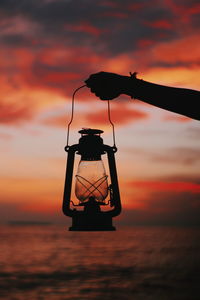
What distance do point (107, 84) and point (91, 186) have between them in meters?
0.77

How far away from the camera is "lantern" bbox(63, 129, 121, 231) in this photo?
2905 mm

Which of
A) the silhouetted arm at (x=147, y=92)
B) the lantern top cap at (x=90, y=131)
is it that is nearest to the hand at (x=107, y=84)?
the silhouetted arm at (x=147, y=92)

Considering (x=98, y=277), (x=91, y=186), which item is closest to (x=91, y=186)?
(x=91, y=186)

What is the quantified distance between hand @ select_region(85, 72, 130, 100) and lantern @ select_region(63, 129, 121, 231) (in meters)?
0.53

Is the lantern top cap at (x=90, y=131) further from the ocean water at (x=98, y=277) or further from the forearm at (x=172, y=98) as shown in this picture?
the ocean water at (x=98, y=277)

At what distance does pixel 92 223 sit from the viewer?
2912mm

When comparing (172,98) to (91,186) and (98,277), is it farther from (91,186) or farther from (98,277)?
(98,277)

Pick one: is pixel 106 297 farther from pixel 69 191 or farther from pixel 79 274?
pixel 69 191

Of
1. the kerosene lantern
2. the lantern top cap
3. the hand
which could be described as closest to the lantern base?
the kerosene lantern

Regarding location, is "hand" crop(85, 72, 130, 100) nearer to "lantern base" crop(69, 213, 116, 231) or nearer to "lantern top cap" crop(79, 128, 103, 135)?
"lantern top cap" crop(79, 128, 103, 135)

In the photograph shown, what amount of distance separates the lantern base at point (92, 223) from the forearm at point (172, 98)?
92 centimetres

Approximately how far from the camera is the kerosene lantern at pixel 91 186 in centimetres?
291

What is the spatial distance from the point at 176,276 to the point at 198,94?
234 ft

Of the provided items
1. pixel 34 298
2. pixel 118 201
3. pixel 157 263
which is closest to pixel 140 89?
pixel 118 201
